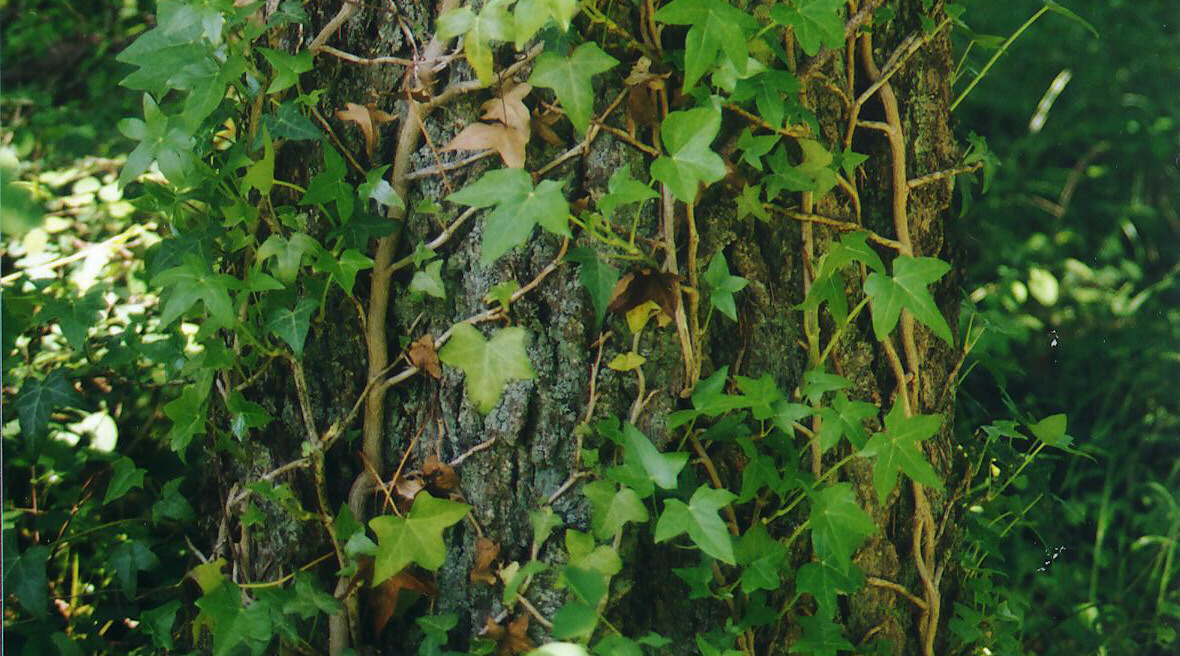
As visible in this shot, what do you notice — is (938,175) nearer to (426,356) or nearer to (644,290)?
(644,290)

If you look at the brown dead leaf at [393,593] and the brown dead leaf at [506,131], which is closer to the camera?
the brown dead leaf at [506,131]

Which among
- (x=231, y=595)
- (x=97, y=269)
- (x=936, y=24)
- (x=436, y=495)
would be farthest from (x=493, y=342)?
(x=97, y=269)

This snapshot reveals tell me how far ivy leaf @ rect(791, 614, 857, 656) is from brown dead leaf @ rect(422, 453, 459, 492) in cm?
49

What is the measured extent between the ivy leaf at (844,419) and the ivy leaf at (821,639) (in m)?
0.26

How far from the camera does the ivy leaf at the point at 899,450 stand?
1211 mm

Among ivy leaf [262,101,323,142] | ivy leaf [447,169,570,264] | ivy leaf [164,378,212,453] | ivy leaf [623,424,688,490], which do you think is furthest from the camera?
ivy leaf [164,378,212,453]

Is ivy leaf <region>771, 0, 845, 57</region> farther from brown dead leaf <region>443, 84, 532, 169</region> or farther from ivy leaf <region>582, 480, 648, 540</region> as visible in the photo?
ivy leaf <region>582, 480, 648, 540</region>

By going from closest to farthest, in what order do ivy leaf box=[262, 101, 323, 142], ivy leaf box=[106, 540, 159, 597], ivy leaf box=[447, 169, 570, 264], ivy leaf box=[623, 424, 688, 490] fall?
ivy leaf box=[447, 169, 570, 264]
ivy leaf box=[623, 424, 688, 490]
ivy leaf box=[262, 101, 323, 142]
ivy leaf box=[106, 540, 159, 597]

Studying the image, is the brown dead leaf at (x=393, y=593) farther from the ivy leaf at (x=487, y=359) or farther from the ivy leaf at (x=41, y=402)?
the ivy leaf at (x=41, y=402)

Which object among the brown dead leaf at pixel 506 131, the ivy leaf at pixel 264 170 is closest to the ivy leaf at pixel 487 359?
the brown dead leaf at pixel 506 131

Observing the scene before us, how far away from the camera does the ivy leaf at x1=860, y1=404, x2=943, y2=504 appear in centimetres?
121

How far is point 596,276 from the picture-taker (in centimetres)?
119

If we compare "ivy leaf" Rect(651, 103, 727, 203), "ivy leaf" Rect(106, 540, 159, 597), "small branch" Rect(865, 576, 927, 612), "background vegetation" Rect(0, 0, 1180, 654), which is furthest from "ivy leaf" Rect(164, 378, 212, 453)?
"small branch" Rect(865, 576, 927, 612)

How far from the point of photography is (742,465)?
1.33m
